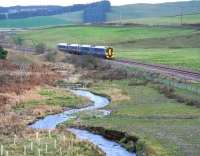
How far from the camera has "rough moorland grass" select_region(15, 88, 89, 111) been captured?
212 ft

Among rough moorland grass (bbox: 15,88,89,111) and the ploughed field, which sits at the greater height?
rough moorland grass (bbox: 15,88,89,111)

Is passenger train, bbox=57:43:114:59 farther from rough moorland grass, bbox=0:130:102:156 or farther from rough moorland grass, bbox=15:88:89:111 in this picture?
rough moorland grass, bbox=0:130:102:156

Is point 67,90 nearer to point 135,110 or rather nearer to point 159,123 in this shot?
point 135,110

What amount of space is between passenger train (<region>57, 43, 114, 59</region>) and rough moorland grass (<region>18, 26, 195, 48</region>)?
21.6 metres

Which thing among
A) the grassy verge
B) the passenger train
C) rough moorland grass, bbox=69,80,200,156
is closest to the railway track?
rough moorland grass, bbox=69,80,200,156

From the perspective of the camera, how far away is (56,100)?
6919 cm

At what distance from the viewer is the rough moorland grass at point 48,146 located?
4173 cm

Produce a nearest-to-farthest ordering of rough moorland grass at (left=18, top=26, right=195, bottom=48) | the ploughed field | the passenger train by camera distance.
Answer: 1. the ploughed field
2. the passenger train
3. rough moorland grass at (left=18, top=26, right=195, bottom=48)

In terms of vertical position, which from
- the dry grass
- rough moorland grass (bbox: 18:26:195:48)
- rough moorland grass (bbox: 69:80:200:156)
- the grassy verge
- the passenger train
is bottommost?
rough moorland grass (bbox: 18:26:195:48)

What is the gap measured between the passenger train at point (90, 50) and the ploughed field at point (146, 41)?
16.0 ft

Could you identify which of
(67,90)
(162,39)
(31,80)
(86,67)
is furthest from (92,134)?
(162,39)

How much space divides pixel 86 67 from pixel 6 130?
194 feet

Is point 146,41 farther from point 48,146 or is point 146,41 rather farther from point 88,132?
point 48,146

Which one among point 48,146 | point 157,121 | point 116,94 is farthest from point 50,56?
point 48,146
